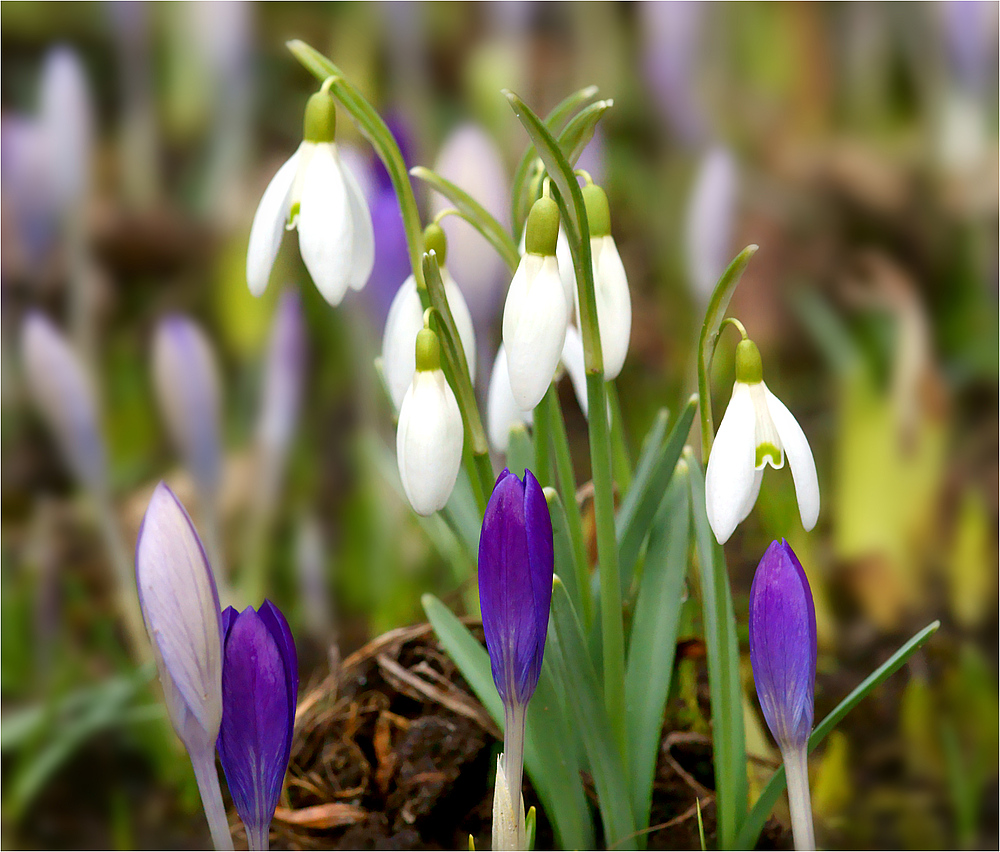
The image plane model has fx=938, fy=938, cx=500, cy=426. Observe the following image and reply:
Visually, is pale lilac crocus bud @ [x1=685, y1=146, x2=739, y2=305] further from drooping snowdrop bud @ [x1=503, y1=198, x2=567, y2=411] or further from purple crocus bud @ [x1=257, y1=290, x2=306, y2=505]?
drooping snowdrop bud @ [x1=503, y1=198, x2=567, y2=411]

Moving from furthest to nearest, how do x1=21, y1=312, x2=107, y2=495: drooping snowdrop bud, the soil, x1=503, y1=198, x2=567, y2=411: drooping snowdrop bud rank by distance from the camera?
x1=21, y1=312, x2=107, y2=495: drooping snowdrop bud
the soil
x1=503, y1=198, x2=567, y2=411: drooping snowdrop bud

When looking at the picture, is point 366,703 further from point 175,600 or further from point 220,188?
point 220,188

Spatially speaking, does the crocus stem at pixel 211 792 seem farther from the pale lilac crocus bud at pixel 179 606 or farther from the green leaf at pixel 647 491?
the green leaf at pixel 647 491

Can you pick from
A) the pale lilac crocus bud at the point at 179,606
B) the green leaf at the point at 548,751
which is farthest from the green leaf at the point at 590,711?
the pale lilac crocus bud at the point at 179,606

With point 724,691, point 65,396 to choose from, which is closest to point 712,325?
point 724,691

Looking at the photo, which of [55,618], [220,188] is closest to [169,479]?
[55,618]

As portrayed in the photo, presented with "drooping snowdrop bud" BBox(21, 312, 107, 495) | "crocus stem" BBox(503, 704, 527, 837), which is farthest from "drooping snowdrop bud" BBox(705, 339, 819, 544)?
"drooping snowdrop bud" BBox(21, 312, 107, 495)
